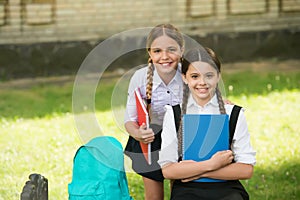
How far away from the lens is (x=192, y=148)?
4.13 metres

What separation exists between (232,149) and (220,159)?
132 mm

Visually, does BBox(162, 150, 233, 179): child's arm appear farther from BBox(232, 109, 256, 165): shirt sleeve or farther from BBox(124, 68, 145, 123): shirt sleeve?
BBox(124, 68, 145, 123): shirt sleeve

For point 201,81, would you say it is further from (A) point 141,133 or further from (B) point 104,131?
(B) point 104,131

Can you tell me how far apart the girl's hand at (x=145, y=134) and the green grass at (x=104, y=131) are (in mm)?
403

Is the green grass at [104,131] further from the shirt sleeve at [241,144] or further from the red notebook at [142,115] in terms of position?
the shirt sleeve at [241,144]

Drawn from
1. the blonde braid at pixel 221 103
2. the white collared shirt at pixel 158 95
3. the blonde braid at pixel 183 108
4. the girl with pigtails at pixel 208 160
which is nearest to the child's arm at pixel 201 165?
the girl with pigtails at pixel 208 160

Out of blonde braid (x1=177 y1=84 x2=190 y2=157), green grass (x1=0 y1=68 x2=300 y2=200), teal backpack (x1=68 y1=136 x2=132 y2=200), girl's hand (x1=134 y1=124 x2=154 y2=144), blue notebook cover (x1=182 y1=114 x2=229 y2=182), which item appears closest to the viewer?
blue notebook cover (x1=182 y1=114 x2=229 y2=182)

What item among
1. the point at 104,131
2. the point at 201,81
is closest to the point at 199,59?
the point at 201,81

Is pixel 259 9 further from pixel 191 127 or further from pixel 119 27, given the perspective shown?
pixel 191 127

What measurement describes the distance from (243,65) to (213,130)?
320 inches

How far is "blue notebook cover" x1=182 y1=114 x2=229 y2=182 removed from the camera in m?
4.07

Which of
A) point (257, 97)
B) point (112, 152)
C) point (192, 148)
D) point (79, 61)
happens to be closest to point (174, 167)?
point (192, 148)

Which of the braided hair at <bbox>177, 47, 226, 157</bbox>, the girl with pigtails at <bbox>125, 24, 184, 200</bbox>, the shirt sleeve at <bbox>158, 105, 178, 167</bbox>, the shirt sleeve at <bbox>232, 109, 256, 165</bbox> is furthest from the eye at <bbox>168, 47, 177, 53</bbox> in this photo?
the shirt sleeve at <bbox>232, 109, 256, 165</bbox>

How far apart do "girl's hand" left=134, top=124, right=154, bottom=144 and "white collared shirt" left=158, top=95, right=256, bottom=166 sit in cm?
18
